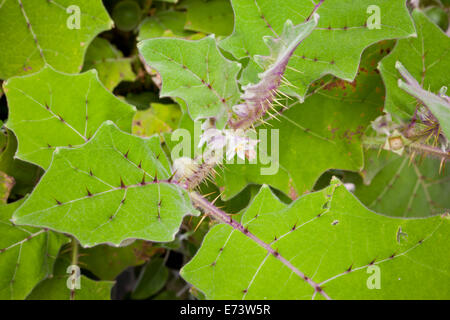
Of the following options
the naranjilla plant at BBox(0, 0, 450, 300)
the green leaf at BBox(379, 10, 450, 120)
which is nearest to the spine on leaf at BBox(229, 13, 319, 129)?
the naranjilla plant at BBox(0, 0, 450, 300)

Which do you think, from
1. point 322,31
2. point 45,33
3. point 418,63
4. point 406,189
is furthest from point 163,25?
point 406,189

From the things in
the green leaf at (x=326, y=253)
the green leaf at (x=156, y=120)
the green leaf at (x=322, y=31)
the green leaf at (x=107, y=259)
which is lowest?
the green leaf at (x=107, y=259)

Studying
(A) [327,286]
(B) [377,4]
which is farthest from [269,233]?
(B) [377,4]

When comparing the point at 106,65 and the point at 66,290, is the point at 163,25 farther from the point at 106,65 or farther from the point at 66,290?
the point at 66,290

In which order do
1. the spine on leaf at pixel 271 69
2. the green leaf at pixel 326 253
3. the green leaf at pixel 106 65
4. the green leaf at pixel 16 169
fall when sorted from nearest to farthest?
the spine on leaf at pixel 271 69, the green leaf at pixel 326 253, the green leaf at pixel 16 169, the green leaf at pixel 106 65

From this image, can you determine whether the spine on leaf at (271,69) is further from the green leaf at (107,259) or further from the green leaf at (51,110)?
the green leaf at (107,259)

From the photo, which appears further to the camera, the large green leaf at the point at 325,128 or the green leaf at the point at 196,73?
the large green leaf at the point at 325,128

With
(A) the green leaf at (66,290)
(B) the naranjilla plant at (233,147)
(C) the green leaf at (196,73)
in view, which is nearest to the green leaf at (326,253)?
(B) the naranjilla plant at (233,147)
